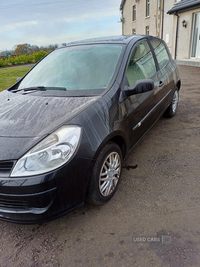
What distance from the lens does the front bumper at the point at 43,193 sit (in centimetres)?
156

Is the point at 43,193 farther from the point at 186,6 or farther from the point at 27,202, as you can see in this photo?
the point at 186,6

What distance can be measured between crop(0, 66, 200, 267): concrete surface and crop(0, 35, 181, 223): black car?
0.25 meters

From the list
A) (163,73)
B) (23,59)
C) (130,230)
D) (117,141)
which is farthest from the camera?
(23,59)

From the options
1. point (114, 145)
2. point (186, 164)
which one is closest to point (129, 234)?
point (114, 145)

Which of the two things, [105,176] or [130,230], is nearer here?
[130,230]

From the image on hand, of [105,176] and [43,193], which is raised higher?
[43,193]

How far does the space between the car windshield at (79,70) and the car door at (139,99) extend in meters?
0.24

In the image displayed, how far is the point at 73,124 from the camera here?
5.84ft

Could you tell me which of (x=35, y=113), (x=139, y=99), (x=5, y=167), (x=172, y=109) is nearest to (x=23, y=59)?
(x=172, y=109)

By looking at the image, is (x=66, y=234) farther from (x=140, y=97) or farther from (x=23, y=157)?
(x=140, y=97)

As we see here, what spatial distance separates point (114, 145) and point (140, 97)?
85 cm

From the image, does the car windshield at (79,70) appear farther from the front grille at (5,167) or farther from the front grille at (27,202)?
the front grille at (27,202)

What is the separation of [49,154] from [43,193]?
0.97ft

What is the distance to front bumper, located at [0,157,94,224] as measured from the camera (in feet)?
5.11
